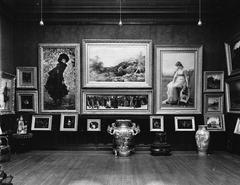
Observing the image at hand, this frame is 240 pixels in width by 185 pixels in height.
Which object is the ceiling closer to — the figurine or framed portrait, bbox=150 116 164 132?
framed portrait, bbox=150 116 164 132

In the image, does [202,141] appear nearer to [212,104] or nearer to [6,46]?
[212,104]

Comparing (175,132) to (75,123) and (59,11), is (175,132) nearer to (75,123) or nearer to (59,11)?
(75,123)

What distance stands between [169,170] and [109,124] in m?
2.42

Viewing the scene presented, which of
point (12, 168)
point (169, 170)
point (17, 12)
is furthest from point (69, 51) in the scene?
point (169, 170)

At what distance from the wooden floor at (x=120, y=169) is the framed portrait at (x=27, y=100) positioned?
1.15m

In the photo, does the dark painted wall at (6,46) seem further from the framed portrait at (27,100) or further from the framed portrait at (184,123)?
the framed portrait at (184,123)

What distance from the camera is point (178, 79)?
283 inches

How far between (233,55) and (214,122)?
68.4 inches

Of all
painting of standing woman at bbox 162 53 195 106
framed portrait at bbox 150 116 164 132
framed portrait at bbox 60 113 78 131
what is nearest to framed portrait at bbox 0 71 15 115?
framed portrait at bbox 60 113 78 131

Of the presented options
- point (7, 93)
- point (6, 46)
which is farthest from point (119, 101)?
point (6, 46)

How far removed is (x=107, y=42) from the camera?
282 inches

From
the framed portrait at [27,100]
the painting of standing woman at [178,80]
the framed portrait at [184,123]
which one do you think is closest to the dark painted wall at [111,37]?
the framed portrait at [184,123]

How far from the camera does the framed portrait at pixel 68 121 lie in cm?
712

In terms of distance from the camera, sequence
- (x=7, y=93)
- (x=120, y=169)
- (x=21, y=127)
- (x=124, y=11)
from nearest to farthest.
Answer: (x=120, y=169)
(x=7, y=93)
(x=21, y=127)
(x=124, y=11)
